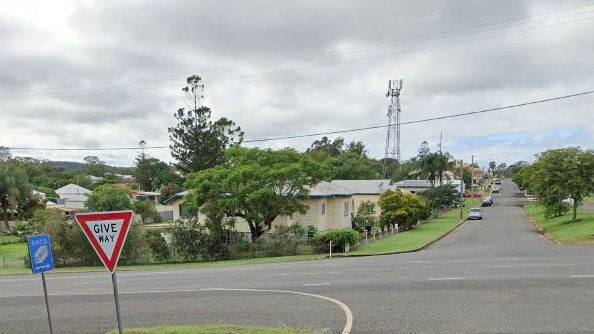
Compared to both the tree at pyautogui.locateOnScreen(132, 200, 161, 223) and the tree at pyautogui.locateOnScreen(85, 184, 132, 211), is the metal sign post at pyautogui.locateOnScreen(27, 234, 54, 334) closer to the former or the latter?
the tree at pyautogui.locateOnScreen(85, 184, 132, 211)

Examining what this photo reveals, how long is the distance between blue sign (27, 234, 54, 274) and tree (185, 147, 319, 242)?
82.6 ft

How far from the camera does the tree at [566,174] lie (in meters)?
39.0

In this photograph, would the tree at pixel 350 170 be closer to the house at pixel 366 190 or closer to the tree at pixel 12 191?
the house at pixel 366 190

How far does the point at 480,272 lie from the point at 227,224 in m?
21.5

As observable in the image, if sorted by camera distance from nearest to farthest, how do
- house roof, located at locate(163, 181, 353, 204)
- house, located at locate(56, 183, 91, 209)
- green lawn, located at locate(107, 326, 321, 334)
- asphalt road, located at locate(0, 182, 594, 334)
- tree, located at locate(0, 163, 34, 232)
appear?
green lawn, located at locate(107, 326, 321, 334) < asphalt road, located at locate(0, 182, 594, 334) < house roof, located at locate(163, 181, 353, 204) < tree, located at locate(0, 163, 34, 232) < house, located at locate(56, 183, 91, 209)

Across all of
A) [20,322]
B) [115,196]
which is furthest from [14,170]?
[20,322]

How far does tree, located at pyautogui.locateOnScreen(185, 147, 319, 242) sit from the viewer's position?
35.0 m

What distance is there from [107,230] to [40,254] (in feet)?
7.71

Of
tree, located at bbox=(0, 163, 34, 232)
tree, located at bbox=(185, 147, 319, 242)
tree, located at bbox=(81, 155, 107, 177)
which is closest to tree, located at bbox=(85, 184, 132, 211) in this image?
tree, located at bbox=(185, 147, 319, 242)

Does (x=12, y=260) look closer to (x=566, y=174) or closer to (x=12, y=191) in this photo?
(x=12, y=191)

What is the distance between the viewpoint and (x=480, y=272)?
56.8 ft

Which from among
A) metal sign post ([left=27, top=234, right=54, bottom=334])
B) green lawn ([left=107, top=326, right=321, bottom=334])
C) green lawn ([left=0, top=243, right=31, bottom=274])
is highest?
metal sign post ([left=27, top=234, right=54, bottom=334])

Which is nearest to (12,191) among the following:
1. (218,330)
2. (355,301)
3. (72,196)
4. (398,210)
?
(72,196)

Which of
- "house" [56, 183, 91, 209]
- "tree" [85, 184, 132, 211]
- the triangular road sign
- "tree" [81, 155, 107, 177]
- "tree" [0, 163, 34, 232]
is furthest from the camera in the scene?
"tree" [81, 155, 107, 177]
